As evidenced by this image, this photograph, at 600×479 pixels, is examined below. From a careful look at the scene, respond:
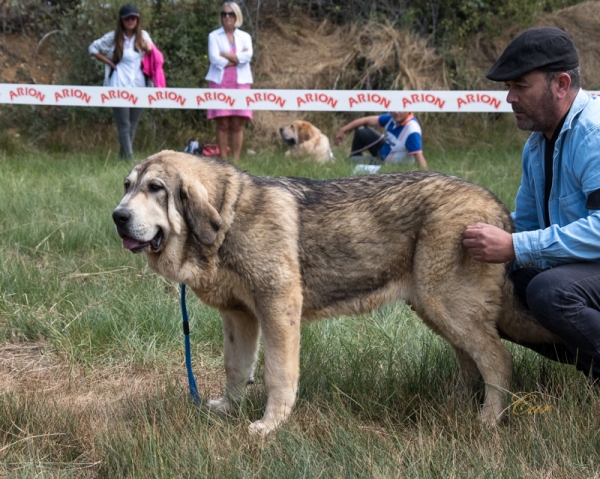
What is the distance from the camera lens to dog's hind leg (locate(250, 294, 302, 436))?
3936 mm

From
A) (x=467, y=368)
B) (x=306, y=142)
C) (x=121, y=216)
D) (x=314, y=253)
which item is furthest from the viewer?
(x=306, y=142)

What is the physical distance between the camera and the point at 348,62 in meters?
16.3

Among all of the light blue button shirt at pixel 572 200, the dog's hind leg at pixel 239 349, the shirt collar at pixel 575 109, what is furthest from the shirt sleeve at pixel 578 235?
the dog's hind leg at pixel 239 349

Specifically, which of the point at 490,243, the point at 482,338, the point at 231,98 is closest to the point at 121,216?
the point at 490,243

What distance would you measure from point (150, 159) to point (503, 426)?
222 centimetres

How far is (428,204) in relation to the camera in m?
4.07

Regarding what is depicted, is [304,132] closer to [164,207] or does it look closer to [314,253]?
Answer: [314,253]

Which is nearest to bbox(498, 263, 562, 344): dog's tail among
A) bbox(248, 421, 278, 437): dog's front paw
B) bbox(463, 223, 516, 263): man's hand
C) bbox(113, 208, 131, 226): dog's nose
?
bbox(463, 223, 516, 263): man's hand

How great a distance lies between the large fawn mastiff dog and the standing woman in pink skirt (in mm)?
7276

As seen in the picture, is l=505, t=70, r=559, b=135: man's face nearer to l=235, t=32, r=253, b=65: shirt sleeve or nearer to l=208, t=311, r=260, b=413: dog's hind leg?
l=208, t=311, r=260, b=413: dog's hind leg

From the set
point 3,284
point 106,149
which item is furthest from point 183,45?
point 3,284

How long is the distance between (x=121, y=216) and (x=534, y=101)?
2082mm

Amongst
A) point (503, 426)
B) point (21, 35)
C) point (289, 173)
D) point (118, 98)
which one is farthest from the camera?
point (21, 35)

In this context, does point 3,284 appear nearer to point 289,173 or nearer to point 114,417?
point 114,417
